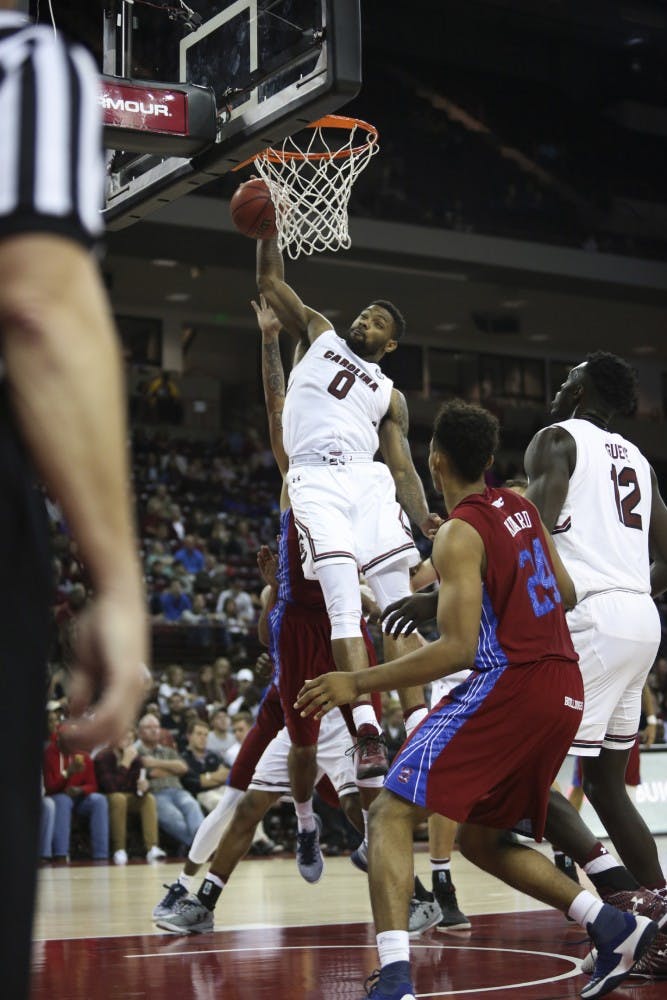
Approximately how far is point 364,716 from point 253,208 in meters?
2.56

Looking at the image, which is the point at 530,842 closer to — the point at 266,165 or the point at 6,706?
the point at 266,165

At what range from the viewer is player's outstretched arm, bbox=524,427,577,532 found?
5629mm

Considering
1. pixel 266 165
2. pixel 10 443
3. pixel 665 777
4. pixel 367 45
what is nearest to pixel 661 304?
pixel 367 45

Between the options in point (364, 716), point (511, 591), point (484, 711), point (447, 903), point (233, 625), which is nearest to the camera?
point (484, 711)

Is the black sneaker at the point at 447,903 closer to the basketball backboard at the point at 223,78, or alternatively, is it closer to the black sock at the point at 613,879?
the black sock at the point at 613,879

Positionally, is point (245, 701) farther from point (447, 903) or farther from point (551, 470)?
point (551, 470)

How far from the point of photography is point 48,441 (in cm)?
140

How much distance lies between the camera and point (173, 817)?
12.7 metres

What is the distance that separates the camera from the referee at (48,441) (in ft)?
4.60

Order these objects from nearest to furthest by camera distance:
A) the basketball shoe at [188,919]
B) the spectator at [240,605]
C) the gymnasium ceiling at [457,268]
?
the basketball shoe at [188,919] → the spectator at [240,605] → the gymnasium ceiling at [457,268]

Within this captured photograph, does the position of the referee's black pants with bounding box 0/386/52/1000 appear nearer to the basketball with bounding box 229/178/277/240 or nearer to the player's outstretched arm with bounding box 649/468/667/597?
the player's outstretched arm with bounding box 649/468/667/597

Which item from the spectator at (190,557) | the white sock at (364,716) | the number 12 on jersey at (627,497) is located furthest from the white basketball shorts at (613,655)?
the spectator at (190,557)

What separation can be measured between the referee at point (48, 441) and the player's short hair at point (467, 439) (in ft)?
10.1

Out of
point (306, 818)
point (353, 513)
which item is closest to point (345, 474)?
point (353, 513)
